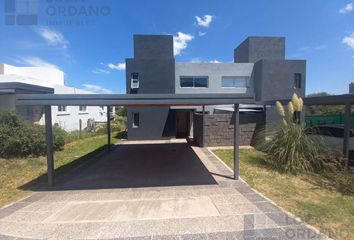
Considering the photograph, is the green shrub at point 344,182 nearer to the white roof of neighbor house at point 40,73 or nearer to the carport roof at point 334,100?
the carport roof at point 334,100

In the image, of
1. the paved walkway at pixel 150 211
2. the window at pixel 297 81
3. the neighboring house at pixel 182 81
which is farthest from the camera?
the window at pixel 297 81

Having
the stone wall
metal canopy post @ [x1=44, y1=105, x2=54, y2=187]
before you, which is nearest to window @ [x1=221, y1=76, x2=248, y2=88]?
the stone wall

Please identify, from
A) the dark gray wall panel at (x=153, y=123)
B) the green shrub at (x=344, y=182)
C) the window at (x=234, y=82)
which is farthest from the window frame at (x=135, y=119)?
the green shrub at (x=344, y=182)

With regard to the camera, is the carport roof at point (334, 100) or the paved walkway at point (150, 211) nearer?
the paved walkway at point (150, 211)

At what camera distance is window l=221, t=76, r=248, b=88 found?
21062 mm

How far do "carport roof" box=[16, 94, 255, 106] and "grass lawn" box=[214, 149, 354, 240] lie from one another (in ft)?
8.18

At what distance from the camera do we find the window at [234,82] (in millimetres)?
21062

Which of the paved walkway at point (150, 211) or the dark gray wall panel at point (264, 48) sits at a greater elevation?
the dark gray wall panel at point (264, 48)

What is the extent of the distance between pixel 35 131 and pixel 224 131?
9.59m

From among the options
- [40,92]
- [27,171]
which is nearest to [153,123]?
[40,92]

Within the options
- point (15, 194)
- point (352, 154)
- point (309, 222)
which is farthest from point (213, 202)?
point (352, 154)

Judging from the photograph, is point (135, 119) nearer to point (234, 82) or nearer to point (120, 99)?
point (234, 82)

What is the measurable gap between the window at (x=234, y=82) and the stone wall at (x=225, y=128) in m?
8.58

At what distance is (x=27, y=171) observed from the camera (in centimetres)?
810
